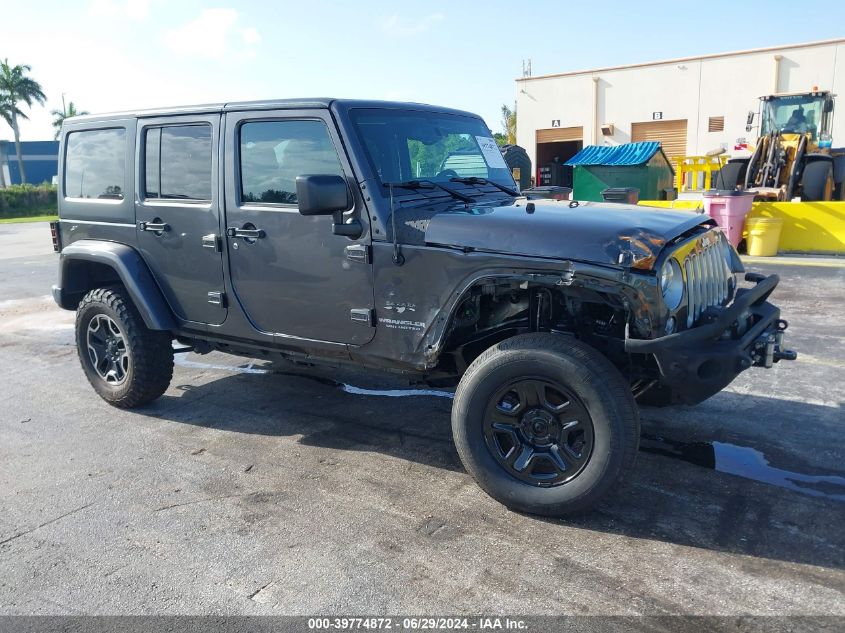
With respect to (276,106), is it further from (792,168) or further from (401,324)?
(792,168)

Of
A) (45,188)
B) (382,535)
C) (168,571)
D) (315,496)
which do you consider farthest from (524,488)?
(45,188)

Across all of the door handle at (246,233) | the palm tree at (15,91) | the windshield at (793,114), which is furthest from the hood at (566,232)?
the palm tree at (15,91)

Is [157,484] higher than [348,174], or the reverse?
[348,174]

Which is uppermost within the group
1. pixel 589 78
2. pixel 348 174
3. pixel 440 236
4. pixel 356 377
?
pixel 589 78

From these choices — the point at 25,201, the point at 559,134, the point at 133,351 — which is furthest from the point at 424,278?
the point at 25,201

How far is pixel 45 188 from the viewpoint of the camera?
143ft

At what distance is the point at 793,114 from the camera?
56.3 feet

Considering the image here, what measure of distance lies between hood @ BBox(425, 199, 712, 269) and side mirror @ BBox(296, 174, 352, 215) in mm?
505

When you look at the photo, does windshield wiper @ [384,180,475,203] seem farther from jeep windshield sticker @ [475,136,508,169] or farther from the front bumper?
the front bumper

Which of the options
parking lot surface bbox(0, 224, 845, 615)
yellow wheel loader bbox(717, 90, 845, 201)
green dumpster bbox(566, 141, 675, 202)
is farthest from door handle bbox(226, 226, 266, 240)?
green dumpster bbox(566, 141, 675, 202)

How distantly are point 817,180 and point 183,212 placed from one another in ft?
42.6

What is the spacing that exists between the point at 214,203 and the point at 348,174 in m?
1.08

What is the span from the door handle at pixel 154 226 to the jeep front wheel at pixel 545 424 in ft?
8.01

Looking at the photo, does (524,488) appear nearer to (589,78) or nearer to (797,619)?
(797,619)
